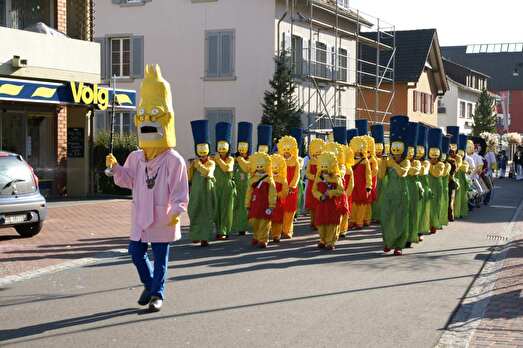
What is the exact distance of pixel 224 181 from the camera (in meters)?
13.7

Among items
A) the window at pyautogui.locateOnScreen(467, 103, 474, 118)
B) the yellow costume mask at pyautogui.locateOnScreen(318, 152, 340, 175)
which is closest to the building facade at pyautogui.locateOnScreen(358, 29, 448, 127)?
the window at pyautogui.locateOnScreen(467, 103, 474, 118)

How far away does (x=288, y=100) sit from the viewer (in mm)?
27000

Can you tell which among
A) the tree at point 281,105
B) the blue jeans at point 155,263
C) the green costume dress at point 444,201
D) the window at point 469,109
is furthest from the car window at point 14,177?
the window at point 469,109

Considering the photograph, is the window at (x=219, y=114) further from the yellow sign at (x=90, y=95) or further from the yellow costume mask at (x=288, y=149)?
the yellow costume mask at (x=288, y=149)

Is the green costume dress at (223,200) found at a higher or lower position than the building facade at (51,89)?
lower

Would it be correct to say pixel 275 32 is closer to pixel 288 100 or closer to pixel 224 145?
pixel 288 100

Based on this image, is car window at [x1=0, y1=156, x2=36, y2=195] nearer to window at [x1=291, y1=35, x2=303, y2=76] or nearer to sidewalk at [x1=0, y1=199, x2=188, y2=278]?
sidewalk at [x1=0, y1=199, x2=188, y2=278]

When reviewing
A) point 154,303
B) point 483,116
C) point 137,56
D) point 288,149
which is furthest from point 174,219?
point 483,116

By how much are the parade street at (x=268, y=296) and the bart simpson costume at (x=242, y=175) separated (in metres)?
0.90

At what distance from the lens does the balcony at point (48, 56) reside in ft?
63.1

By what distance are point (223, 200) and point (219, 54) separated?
1598cm

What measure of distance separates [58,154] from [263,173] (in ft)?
34.8

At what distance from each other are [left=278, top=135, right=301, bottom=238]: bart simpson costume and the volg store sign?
25.6ft

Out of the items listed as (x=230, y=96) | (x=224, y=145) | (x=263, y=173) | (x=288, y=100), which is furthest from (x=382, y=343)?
(x=230, y=96)
